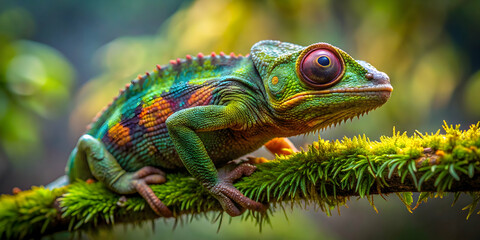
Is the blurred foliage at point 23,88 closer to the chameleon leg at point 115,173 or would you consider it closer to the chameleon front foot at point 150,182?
the chameleon leg at point 115,173

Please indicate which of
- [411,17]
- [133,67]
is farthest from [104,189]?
[411,17]

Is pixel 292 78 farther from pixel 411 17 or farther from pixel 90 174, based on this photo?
pixel 411 17

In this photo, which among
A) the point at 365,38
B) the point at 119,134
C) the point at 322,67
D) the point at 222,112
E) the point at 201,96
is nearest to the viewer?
the point at 322,67

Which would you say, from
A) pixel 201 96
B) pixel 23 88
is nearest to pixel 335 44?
pixel 201 96

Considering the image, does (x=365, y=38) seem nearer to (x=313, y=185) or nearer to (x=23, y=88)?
(x=313, y=185)

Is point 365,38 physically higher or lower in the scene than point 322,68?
higher

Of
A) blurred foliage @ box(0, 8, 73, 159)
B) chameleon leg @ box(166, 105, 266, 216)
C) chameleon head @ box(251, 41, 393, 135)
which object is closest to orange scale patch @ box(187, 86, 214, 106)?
chameleon leg @ box(166, 105, 266, 216)
